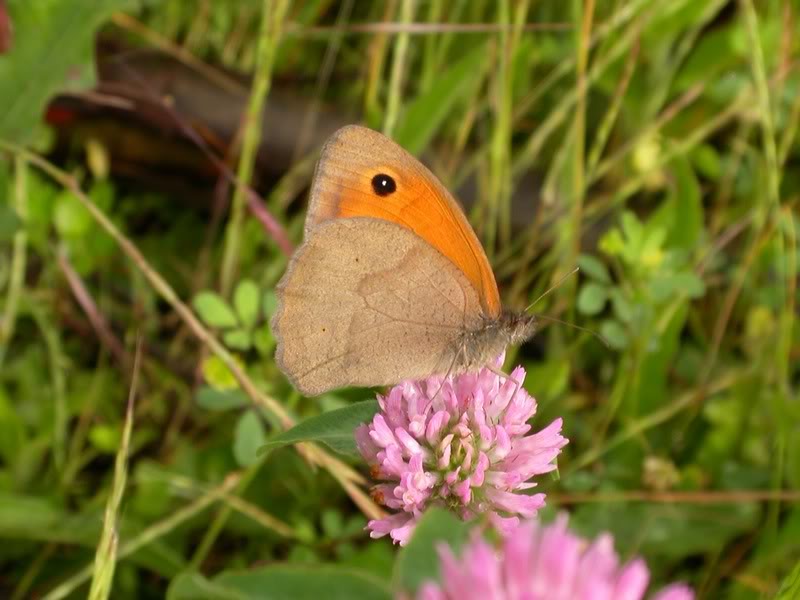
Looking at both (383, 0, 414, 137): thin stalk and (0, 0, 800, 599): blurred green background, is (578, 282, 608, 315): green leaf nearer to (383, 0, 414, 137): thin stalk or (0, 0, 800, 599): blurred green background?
(0, 0, 800, 599): blurred green background

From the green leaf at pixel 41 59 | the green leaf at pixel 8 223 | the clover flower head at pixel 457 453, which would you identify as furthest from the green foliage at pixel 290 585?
the green leaf at pixel 41 59

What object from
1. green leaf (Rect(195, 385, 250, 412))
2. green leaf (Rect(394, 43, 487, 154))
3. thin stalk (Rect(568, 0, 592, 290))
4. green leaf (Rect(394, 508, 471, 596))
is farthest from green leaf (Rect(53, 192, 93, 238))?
green leaf (Rect(394, 508, 471, 596))

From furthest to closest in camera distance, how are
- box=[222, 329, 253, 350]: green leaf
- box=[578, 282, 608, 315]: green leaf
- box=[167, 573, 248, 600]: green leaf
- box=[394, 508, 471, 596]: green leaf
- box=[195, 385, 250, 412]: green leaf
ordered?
1. box=[578, 282, 608, 315]: green leaf
2. box=[222, 329, 253, 350]: green leaf
3. box=[195, 385, 250, 412]: green leaf
4. box=[167, 573, 248, 600]: green leaf
5. box=[394, 508, 471, 596]: green leaf

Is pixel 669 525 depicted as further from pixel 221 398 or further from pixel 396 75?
pixel 396 75

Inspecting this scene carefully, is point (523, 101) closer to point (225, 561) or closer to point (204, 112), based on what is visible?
point (204, 112)

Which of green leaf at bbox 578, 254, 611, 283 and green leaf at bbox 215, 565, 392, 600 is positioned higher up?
green leaf at bbox 578, 254, 611, 283

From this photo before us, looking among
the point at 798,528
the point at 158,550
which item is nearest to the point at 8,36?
the point at 158,550

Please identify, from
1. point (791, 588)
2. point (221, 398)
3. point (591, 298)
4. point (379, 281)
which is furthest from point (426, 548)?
point (591, 298)
